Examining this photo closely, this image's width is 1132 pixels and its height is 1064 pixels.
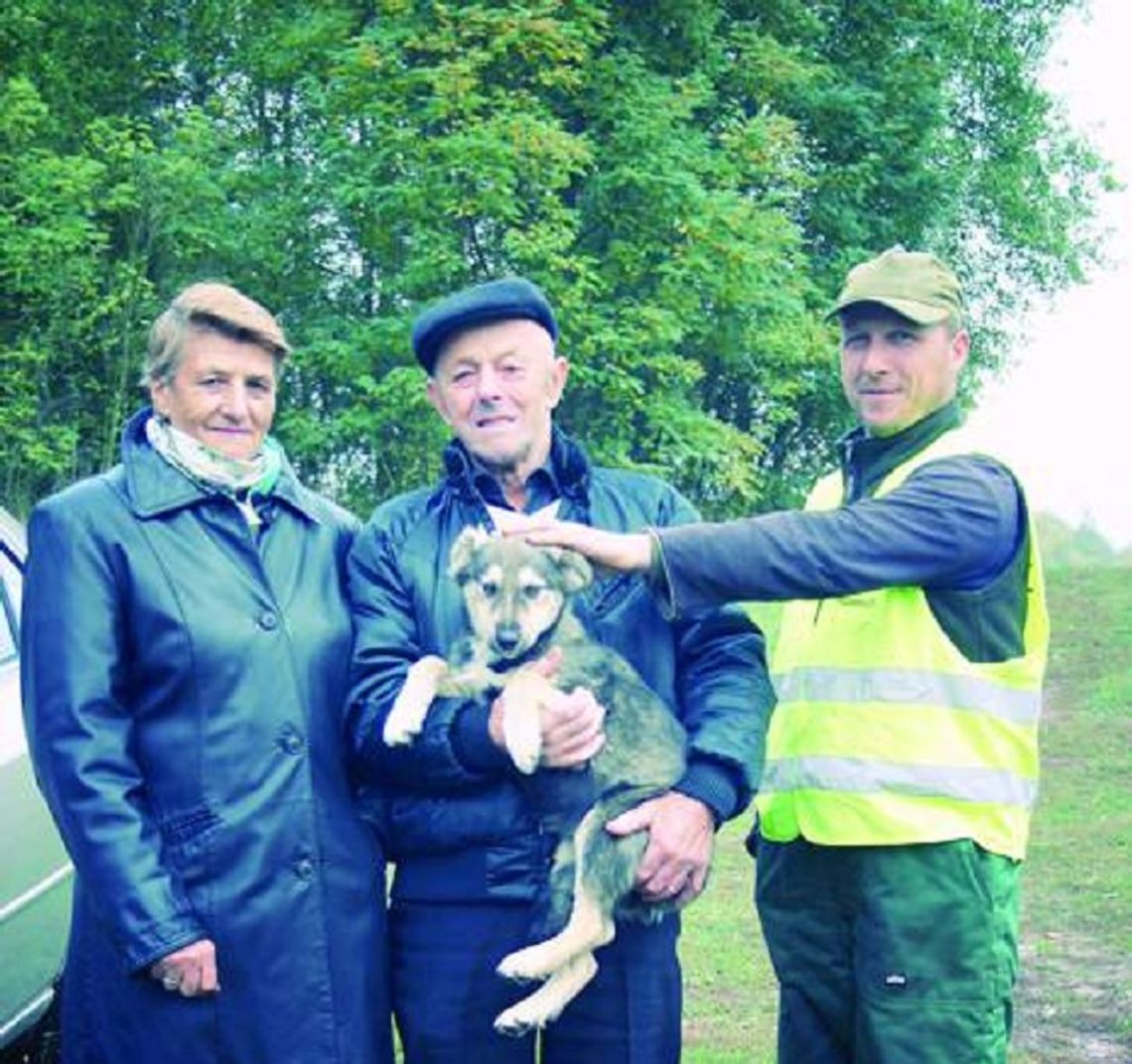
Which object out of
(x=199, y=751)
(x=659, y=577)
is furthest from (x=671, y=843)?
(x=199, y=751)

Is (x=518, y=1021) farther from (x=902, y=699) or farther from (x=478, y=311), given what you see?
(x=478, y=311)

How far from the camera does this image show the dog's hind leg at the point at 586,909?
3246 mm

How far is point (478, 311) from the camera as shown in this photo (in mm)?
3559

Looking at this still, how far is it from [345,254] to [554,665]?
18.7m

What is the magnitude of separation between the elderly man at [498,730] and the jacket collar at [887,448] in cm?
52

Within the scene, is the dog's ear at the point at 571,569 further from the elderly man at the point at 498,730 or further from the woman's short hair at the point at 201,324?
the woman's short hair at the point at 201,324

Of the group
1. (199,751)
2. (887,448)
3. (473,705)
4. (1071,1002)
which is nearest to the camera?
(199,751)

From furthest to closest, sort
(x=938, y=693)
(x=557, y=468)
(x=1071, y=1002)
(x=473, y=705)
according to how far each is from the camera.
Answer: (x=1071, y=1002), (x=557, y=468), (x=938, y=693), (x=473, y=705)

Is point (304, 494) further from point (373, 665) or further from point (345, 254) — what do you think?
point (345, 254)

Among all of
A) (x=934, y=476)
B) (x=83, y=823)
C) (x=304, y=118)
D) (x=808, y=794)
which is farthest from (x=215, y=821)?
(x=304, y=118)

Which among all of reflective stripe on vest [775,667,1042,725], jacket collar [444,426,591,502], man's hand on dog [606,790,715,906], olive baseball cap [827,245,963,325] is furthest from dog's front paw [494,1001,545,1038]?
olive baseball cap [827,245,963,325]

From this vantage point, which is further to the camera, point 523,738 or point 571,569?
point 571,569

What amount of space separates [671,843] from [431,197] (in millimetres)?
15616

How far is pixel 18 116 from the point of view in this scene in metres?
18.4
